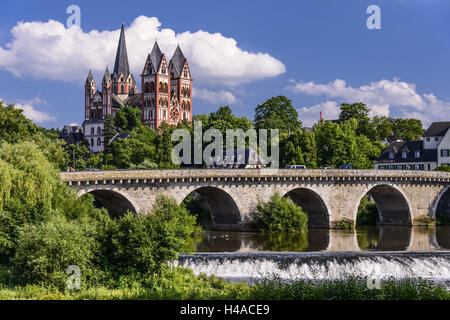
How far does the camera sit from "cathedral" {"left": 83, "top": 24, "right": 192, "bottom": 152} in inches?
6594

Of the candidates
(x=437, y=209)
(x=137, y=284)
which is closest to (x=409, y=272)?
(x=137, y=284)

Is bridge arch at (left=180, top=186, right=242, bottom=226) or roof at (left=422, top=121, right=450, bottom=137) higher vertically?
roof at (left=422, top=121, right=450, bottom=137)

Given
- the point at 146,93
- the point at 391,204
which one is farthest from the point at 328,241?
the point at 146,93

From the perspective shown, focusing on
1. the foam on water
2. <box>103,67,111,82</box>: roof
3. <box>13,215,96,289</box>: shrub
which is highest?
<box>103,67,111,82</box>: roof

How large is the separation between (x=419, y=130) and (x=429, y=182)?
55367 millimetres

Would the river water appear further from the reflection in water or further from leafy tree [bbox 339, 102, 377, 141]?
leafy tree [bbox 339, 102, 377, 141]

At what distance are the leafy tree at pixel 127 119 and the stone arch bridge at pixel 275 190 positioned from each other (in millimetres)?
94157

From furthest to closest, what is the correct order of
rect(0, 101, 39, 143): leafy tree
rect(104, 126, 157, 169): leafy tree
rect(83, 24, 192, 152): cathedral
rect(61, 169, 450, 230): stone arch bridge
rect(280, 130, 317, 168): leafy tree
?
rect(83, 24, 192, 152): cathedral, rect(104, 126, 157, 169): leafy tree, rect(280, 130, 317, 168): leafy tree, rect(0, 101, 39, 143): leafy tree, rect(61, 169, 450, 230): stone arch bridge

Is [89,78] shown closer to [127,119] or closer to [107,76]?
[107,76]

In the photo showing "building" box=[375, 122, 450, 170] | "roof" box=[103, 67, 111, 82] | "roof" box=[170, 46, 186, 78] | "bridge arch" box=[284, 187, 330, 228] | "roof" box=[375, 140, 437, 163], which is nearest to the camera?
"bridge arch" box=[284, 187, 330, 228]

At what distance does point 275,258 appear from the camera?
42.0 meters

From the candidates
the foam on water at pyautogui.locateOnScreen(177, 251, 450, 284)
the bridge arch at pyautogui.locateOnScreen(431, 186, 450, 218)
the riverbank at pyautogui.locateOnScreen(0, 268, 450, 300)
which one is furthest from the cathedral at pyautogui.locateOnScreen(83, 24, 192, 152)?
the riverbank at pyautogui.locateOnScreen(0, 268, 450, 300)

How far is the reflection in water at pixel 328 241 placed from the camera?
51.2 m

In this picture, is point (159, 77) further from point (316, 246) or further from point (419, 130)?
point (316, 246)
